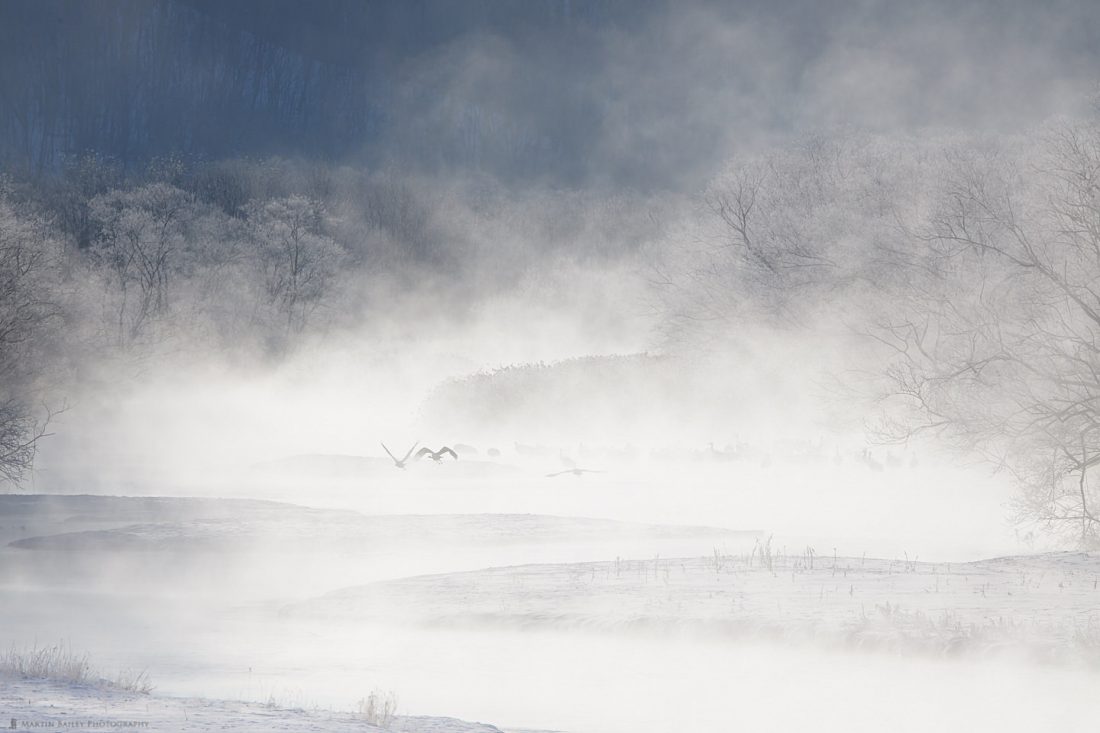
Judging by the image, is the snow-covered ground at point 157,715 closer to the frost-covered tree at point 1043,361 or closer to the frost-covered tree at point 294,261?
the frost-covered tree at point 1043,361

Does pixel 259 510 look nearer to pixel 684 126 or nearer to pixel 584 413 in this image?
pixel 584 413

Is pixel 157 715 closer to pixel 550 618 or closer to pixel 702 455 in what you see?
pixel 550 618

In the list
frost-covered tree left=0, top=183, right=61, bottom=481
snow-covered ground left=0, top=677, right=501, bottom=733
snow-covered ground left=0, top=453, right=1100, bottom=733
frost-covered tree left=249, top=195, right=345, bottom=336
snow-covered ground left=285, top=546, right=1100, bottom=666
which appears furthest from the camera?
frost-covered tree left=249, top=195, right=345, bottom=336

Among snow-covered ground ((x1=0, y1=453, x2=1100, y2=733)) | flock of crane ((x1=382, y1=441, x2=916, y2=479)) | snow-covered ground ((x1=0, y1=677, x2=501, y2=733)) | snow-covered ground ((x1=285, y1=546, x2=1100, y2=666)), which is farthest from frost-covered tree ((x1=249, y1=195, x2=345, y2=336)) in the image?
snow-covered ground ((x1=0, y1=677, x2=501, y2=733))

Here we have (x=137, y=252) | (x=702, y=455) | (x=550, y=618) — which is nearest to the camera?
(x=550, y=618)

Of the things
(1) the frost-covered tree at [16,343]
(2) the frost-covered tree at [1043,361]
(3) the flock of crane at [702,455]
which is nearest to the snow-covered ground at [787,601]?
(2) the frost-covered tree at [1043,361]

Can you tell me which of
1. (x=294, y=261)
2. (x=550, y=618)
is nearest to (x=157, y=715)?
(x=550, y=618)

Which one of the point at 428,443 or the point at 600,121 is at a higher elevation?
the point at 600,121

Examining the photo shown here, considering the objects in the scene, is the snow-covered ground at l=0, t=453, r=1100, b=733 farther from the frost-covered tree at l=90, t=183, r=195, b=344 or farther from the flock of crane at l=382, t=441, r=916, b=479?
the frost-covered tree at l=90, t=183, r=195, b=344

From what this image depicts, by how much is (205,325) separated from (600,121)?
415 ft

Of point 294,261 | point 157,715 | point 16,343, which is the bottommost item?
point 157,715

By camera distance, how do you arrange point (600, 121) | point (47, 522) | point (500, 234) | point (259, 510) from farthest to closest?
point (600, 121), point (500, 234), point (259, 510), point (47, 522)

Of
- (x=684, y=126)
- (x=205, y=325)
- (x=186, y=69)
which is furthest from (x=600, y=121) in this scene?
(x=205, y=325)

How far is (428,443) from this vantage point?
51.1 meters
